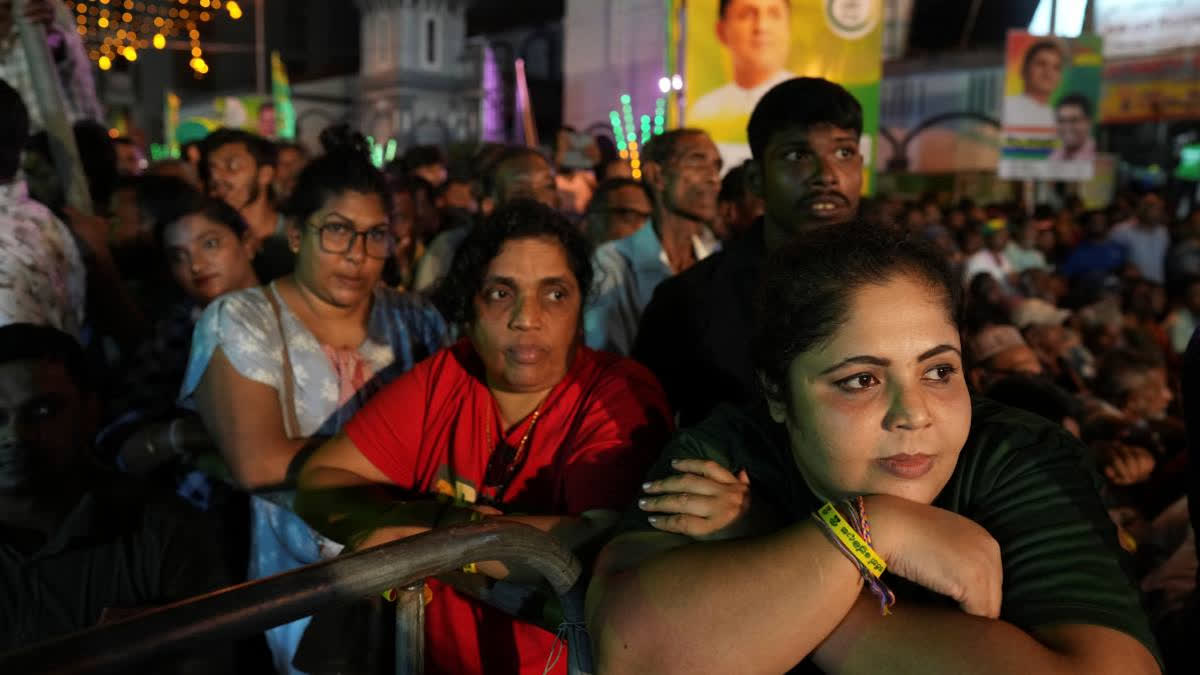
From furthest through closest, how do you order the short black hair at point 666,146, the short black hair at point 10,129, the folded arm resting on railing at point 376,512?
the short black hair at point 666,146 < the short black hair at point 10,129 < the folded arm resting on railing at point 376,512

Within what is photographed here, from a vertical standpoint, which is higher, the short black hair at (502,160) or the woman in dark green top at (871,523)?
the short black hair at (502,160)

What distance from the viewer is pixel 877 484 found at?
5.12ft

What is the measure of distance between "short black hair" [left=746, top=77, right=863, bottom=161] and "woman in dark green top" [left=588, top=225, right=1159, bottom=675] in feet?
3.94

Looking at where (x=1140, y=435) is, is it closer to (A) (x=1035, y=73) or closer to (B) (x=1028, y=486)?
(B) (x=1028, y=486)

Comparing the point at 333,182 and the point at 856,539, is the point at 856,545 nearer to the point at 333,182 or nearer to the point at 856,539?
the point at 856,539

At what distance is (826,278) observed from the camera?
1610mm

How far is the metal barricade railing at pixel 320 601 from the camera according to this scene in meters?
0.95

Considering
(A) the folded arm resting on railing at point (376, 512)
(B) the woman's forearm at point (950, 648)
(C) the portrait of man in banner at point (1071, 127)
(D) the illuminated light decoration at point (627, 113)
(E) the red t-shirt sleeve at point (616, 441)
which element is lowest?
(A) the folded arm resting on railing at point (376, 512)

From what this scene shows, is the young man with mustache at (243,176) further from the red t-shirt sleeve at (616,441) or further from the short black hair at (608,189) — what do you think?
the red t-shirt sleeve at (616,441)

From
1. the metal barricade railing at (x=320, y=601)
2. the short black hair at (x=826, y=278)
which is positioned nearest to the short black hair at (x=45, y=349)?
the metal barricade railing at (x=320, y=601)

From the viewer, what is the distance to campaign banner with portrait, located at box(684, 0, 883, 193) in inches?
253

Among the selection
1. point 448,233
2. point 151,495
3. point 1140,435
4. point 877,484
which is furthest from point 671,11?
point 877,484

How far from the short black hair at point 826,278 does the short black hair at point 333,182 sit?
1689mm

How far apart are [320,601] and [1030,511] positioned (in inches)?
42.0
